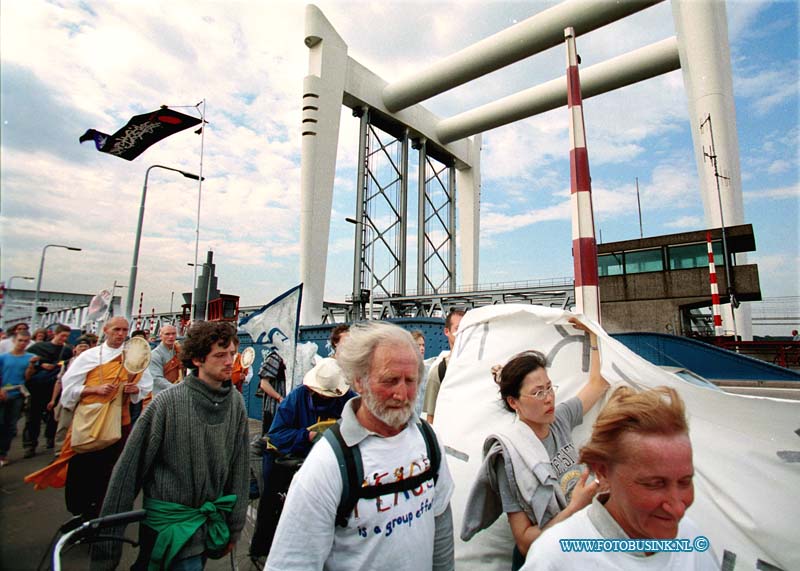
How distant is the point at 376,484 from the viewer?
49.7 inches

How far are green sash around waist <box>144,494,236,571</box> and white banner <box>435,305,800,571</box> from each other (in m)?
1.13

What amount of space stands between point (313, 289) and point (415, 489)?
20693 millimetres

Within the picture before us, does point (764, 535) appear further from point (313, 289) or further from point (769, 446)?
point (313, 289)

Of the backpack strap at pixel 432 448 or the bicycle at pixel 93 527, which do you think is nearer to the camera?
the backpack strap at pixel 432 448

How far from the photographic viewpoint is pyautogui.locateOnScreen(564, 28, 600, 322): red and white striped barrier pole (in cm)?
359

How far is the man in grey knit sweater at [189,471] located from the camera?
5.95 feet

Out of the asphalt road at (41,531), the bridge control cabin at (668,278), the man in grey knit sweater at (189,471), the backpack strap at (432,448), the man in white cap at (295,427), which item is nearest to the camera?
the backpack strap at (432,448)

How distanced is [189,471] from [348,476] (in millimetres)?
1123

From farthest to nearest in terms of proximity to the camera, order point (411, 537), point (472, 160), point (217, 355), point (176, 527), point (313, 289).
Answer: point (472, 160) → point (313, 289) → point (217, 355) → point (176, 527) → point (411, 537)

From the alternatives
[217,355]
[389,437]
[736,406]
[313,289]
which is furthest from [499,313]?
[313,289]

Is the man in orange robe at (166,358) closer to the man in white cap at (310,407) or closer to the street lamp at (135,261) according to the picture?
the man in white cap at (310,407)

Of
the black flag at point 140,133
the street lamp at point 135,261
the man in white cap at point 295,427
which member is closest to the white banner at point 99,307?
the street lamp at point 135,261

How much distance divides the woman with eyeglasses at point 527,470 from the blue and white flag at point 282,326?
10.5 feet

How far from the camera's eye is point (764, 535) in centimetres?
168
